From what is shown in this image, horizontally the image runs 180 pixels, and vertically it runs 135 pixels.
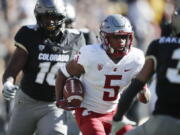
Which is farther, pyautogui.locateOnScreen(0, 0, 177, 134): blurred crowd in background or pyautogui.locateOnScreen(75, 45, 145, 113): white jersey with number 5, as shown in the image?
pyautogui.locateOnScreen(0, 0, 177, 134): blurred crowd in background

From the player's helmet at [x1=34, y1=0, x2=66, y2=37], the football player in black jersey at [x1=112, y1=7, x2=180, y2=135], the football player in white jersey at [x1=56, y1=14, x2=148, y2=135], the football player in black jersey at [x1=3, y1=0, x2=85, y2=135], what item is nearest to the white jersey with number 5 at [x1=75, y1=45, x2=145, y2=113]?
the football player in white jersey at [x1=56, y1=14, x2=148, y2=135]

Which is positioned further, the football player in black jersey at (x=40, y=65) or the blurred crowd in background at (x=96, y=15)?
the blurred crowd in background at (x=96, y=15)

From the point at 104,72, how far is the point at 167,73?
106cm

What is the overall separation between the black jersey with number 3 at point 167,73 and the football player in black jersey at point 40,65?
5.23 feet

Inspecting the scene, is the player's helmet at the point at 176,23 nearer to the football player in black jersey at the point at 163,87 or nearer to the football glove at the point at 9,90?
the football player in black jersey at the point at 163,87

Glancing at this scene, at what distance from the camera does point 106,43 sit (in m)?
6.36

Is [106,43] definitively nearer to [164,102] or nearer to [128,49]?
[128,49]

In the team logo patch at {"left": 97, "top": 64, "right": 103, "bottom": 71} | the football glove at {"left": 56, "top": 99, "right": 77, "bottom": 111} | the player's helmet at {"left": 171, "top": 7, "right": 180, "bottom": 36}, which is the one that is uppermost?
the player's helmet at {"left": 171, "top": 7, "right": 180, "bottom": 36}

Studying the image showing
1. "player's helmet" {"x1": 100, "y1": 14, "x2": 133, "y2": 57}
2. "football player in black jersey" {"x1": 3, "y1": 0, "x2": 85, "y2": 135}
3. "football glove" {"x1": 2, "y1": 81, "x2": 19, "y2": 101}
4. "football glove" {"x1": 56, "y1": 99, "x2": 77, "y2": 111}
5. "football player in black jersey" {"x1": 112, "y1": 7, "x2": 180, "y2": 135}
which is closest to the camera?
"football player in black jersey" {"x1": 112, "y1": 7, "x2": 180, "y2": 135}

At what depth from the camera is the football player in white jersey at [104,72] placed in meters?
6.32

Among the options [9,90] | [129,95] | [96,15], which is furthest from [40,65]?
[96,15]

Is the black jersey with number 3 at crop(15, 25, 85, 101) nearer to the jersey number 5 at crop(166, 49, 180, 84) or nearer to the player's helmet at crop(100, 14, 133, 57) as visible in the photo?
the player's helmet at crop(100, 14, 133, 57)

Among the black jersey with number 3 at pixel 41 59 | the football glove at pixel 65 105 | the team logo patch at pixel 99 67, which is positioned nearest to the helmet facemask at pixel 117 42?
the team logo patch at pixel 99 67

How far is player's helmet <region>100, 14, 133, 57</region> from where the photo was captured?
6312mm
